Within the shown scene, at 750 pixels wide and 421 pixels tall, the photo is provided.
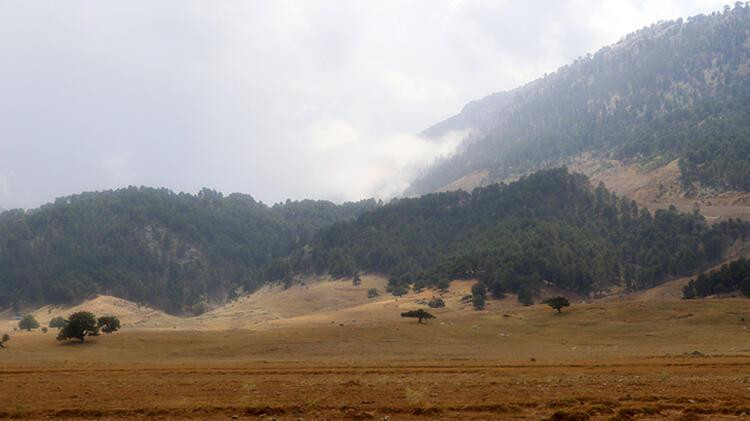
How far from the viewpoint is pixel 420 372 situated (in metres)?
30.0

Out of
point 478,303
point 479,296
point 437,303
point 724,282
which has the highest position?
point 479,296

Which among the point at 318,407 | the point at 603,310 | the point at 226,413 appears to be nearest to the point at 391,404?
the point at 318,407

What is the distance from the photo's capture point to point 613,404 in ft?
56.6

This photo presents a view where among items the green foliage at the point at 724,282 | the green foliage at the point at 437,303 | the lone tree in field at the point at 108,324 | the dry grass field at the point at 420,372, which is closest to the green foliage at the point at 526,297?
the green foliage at the point at 437,303

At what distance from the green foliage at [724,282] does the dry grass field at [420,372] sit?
2747 cm

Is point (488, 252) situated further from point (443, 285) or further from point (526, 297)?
point (526, 297)

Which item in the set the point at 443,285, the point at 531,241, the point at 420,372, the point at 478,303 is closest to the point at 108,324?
the point at 420,372

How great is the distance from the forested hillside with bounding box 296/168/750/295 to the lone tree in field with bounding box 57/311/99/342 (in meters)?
76.4

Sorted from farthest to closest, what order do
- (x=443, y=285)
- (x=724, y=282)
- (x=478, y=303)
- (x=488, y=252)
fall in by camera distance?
(x=488, y=252) → (x=443, y=285) → (x=478, y=303) → (x=724, y=282)

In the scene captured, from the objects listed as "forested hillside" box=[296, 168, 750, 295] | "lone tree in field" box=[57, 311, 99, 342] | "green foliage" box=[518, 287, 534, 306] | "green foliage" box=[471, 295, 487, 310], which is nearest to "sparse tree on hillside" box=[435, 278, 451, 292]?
"forested hillside" box=[296, 168, 750, 295]

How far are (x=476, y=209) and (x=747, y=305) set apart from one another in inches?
4987

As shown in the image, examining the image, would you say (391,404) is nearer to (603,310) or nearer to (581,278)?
(603,310)

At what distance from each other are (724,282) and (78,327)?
89.3 m

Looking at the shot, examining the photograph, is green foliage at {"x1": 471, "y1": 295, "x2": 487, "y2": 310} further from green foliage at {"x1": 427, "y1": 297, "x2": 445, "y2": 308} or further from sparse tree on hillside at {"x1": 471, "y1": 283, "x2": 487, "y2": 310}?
green foliage at {"x1": 427, "y1": 297, "x2": 445, "y2": 308}
